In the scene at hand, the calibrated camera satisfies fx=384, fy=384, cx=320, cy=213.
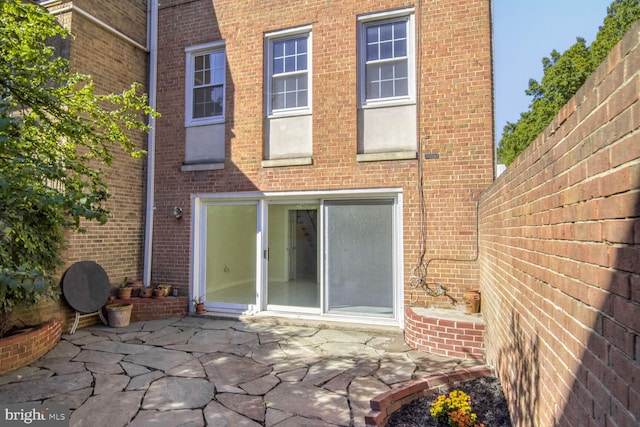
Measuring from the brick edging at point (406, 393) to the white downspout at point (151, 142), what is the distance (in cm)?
629

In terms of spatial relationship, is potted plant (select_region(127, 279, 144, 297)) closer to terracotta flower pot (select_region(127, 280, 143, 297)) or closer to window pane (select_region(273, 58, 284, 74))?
terracotta flower pot (select_region(127, 280, 143, 297))

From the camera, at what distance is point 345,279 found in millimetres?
7293

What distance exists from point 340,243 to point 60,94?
4.89 m

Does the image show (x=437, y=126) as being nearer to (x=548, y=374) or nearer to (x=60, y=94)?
(x=548, y=374)

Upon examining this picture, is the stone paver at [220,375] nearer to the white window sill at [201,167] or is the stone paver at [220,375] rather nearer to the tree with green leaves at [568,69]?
the white window sill at [201,167]

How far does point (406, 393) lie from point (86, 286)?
6.04 meters

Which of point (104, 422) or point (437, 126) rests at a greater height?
point (437, 126)

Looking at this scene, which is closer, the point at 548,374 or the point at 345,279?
the point at 548,374

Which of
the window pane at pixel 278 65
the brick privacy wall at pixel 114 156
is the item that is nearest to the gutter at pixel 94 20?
the brick privacy wall at pixel 114 156

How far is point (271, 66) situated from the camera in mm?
7918

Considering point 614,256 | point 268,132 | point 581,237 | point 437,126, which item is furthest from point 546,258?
point 268,132

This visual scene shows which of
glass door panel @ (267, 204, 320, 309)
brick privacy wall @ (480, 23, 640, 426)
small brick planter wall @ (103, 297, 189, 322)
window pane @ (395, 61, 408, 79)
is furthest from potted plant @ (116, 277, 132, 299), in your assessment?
brick privacy wall @ (480, 23, 640, 426)

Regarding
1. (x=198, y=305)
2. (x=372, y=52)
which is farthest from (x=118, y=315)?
(x=372, y=52)

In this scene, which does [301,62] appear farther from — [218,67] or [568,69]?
[568,69]
